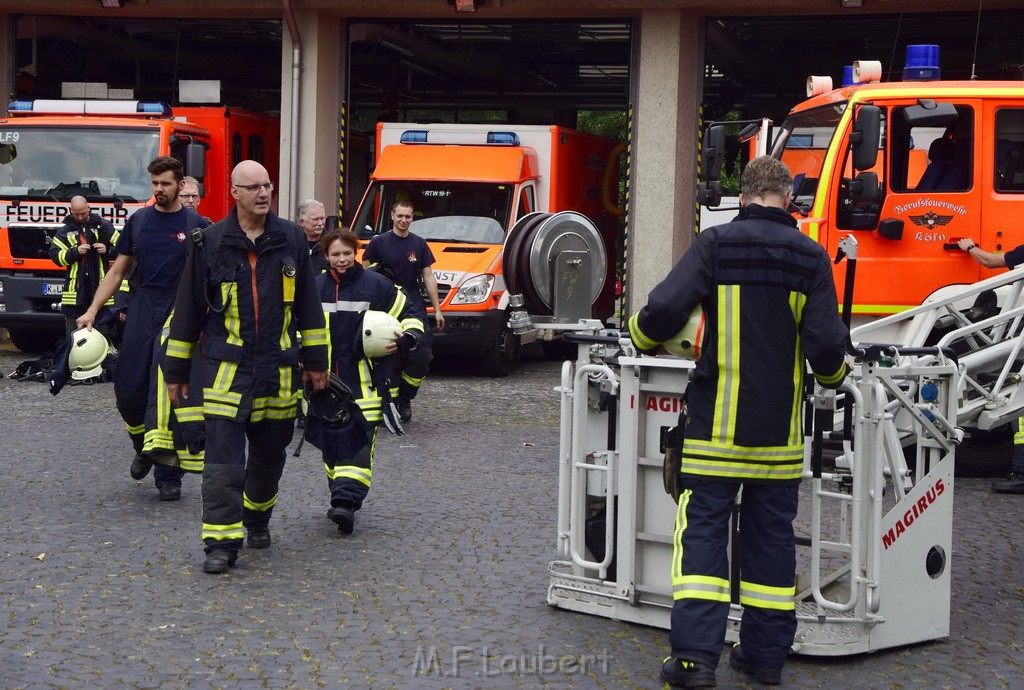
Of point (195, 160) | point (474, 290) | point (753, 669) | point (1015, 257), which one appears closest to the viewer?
point (753, 669)

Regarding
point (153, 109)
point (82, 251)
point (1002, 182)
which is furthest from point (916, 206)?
point (153, 109)

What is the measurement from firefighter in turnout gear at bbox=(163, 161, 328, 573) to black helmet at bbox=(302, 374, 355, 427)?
593 mm

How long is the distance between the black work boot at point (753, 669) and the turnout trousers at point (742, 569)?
0.02 meters

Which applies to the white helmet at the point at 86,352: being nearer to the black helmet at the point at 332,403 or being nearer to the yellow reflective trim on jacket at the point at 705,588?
the black helmet at the point at 332,403

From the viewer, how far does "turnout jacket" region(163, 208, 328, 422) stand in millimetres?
6359

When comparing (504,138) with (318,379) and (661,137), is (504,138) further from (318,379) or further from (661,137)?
(318,379)

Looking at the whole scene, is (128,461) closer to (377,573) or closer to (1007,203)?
(377,573)

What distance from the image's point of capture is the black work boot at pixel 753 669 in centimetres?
493

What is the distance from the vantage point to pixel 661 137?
17.0m

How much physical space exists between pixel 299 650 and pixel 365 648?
24cm

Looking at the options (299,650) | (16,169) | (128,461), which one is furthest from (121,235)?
(16,169)

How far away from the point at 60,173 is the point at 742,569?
1234 centimetres

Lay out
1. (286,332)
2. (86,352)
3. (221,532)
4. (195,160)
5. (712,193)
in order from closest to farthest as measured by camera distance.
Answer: (221,532) < (286,332) < (86,352) < (712,193) < (195,160)

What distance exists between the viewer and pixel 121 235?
815 centimetres
